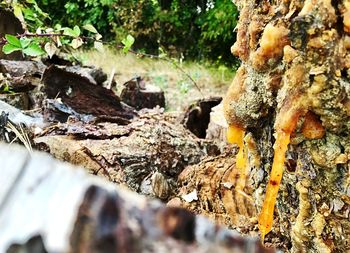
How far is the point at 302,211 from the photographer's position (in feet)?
5.10

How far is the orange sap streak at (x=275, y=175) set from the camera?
1.40 metres

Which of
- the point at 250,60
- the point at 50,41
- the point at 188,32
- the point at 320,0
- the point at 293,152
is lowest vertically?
the point at 188,32

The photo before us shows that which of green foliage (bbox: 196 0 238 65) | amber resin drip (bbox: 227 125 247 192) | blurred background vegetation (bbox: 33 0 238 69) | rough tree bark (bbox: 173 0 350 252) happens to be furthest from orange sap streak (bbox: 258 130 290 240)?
blurred background vegetation (bbox: 33 0 238 69)

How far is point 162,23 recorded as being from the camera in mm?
8078

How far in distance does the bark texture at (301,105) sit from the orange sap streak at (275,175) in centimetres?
3

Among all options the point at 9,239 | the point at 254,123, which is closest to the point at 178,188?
the point at 254,123

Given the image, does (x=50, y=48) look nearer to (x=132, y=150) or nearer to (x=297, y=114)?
(x=132, y=150)

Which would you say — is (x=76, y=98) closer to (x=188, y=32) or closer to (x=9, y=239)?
(x=9, y=239)

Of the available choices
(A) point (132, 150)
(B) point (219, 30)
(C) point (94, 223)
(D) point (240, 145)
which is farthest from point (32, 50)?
(B) point (219, 30)

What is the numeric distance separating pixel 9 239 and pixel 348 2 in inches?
36.1

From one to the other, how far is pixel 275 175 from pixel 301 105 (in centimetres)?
20

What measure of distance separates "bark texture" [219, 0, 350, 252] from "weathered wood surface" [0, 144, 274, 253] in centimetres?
76

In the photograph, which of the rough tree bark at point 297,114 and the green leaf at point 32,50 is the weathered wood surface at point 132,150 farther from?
the rough tree bark at point 297,114

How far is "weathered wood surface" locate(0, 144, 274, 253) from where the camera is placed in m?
0.55
